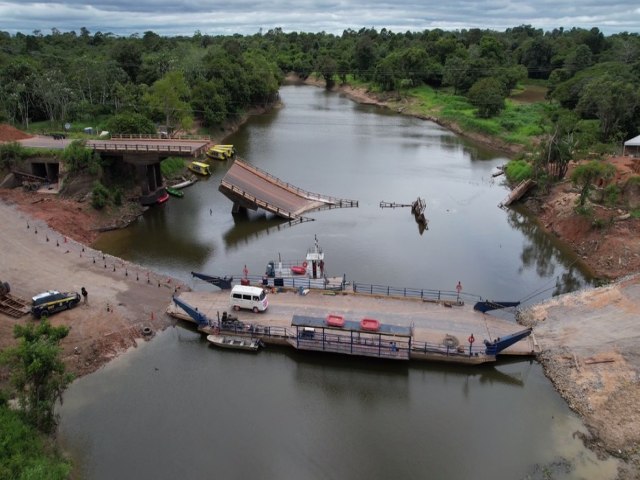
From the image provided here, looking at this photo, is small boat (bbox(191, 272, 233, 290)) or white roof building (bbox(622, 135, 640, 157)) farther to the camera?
white roof building (bbox(622, 135, 640, 157))

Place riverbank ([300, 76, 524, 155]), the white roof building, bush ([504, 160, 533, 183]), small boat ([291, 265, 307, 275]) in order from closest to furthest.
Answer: small boat ([291, 265, 307, 275]), the white roof building, bush ([504, 160, 533, 183]), riverbank ([300, 76, 524, 155])

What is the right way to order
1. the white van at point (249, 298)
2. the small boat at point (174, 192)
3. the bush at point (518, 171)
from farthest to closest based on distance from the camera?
1. the bush at point (518, 171)
2. the small boat at point (174, 192)
3. the white van at point (249, 298)

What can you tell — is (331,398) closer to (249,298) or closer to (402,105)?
(249,298)

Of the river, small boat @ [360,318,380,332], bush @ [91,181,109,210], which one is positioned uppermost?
bush @ [91,181,109,210]

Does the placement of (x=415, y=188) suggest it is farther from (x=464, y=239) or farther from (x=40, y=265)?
(x=40, y=265)

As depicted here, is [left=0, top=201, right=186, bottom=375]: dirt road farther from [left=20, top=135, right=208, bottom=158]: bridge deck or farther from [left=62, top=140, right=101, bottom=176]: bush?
[left=20, top=135, right=208, bottom=158]: bridge deck

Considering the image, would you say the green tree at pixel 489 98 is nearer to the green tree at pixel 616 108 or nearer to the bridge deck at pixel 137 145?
the green tree at pixel 616 108

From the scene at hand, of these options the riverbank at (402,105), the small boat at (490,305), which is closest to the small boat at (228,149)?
the riverbank at (402,105)

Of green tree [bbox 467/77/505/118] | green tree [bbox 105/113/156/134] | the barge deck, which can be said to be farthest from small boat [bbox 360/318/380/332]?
green tree [bbox 467/77/505/118]
